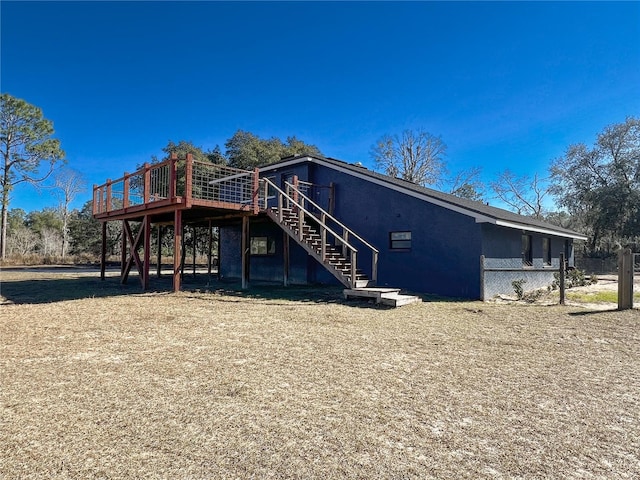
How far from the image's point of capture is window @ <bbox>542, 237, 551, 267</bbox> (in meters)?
15.7

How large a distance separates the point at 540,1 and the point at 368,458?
12868 millimetres

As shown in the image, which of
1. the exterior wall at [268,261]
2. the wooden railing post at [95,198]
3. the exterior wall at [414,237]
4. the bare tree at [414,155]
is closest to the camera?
the exterior wall at [414,237]

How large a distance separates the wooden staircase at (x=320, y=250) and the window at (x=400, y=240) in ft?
5.19

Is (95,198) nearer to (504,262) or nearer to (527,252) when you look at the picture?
(504,262)

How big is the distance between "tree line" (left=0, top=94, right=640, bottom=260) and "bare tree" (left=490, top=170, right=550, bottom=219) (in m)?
0.10

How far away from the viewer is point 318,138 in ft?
123

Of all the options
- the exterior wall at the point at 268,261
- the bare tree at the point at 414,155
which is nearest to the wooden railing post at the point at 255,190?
the exterior wall at the point at 268,261

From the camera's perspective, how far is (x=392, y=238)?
40.3 ft

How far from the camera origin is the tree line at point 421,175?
28.4m

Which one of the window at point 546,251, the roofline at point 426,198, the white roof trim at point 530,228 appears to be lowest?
the window at point 546,251

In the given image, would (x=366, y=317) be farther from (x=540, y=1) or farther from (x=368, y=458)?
(x=540, y=1)

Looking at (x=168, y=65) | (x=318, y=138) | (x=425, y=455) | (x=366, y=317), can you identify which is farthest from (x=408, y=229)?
(x=318, y=138)

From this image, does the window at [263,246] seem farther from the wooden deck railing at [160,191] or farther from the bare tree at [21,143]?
the bare tree at [21,143]

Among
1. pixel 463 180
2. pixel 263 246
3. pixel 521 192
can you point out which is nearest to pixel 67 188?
pixel 263 246
